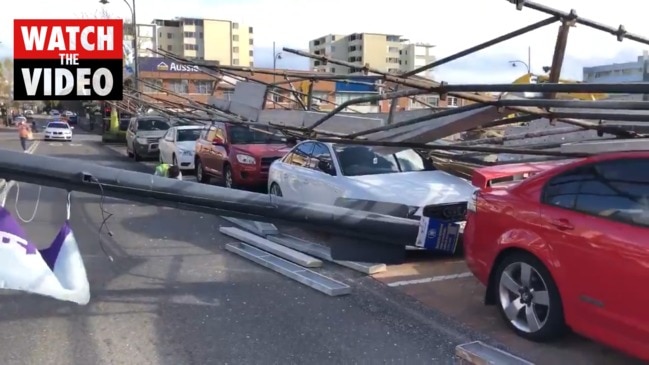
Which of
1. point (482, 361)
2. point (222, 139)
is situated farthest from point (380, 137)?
point (222, 139)

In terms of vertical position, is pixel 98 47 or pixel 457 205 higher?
pixel 98 47

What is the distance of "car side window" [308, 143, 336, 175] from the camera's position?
898 centimetres

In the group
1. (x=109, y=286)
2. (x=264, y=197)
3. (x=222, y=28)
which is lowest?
(x=109, y=286)

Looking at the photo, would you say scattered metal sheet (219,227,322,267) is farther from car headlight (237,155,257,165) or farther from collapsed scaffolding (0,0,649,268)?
car headlight (237,155,257,165)

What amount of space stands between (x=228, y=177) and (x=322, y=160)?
536cm

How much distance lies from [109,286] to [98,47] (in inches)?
577

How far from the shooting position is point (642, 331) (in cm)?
391

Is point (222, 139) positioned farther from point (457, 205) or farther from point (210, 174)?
point (457, 205)

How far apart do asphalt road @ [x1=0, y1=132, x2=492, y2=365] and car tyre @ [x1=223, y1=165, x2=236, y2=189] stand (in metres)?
6.03

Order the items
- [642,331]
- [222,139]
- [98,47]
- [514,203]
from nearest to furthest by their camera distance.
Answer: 1. [642,331]
2. [514,203]
3. [222,139]
4. [98,47]

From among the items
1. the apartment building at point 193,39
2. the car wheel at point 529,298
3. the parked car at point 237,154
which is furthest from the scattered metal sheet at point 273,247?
the apartment building at point 193,39

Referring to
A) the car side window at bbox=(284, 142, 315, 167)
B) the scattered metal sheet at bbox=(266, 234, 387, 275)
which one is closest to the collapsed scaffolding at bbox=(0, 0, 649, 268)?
the scattered metal sheet at bbox=(266, 234, 387, 275)

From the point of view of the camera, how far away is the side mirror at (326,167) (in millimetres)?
8895

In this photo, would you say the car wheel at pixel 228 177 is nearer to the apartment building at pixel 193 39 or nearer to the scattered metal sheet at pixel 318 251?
the scattered metal sheet at pixel 318 251
